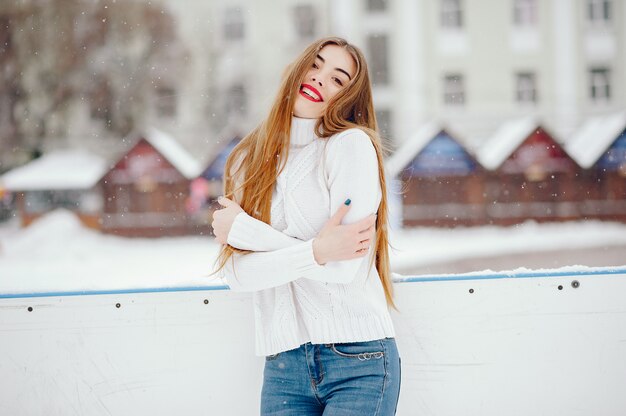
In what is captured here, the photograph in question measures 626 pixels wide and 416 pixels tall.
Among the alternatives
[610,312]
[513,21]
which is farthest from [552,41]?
[610,312]

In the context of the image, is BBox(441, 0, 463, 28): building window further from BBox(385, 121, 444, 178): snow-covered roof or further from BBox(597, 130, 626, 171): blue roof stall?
BBox(597, 130, 626, 171): blue roof stall

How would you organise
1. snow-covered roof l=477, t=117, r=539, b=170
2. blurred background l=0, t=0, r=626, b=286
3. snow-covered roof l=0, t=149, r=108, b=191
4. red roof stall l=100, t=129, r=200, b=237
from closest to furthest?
red roof stall l=100, t=129, r=200, b=237 → blurred background l=0, t=0, r=626, b=286 → snow-covered roof l=0, t=149, r=108, b=191 → snow-covered roof l=477, t=117, r=539, b=170

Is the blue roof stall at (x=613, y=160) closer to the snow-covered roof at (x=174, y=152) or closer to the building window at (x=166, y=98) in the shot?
the snow-covered roof at (x=174, y=152)

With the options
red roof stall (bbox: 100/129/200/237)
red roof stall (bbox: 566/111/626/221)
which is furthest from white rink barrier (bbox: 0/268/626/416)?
red roof stall (bbox: 100/129/200/237)

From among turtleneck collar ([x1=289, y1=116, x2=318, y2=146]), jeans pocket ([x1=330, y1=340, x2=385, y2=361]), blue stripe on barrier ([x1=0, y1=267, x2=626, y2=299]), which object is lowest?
jeans pocket ([x1=330, y1=340, x2=385, y2=361])

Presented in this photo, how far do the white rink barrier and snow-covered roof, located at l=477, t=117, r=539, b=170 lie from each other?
579 cm

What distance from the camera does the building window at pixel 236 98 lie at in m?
7.11

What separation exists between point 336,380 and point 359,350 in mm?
51

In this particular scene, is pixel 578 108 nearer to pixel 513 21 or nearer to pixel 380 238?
pixel 513 21

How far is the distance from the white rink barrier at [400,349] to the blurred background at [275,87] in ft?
5.36

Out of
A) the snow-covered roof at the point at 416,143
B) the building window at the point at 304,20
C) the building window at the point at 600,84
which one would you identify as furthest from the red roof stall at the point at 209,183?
the building window at the point at 600,84

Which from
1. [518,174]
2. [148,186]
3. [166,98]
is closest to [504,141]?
[518,174]

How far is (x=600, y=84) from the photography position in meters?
9.38

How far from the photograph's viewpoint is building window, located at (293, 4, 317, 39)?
7.82 meters
